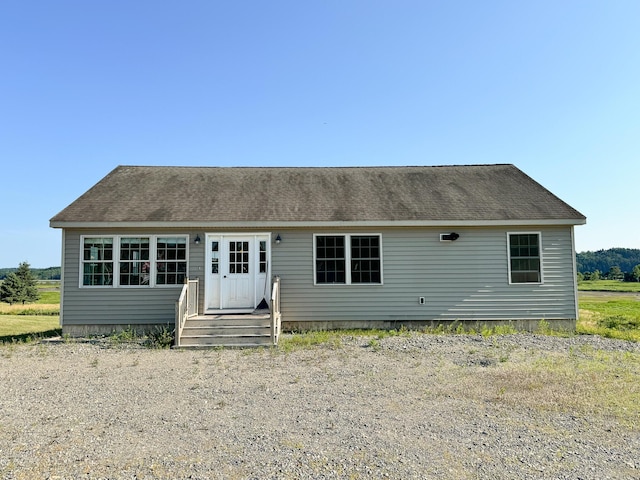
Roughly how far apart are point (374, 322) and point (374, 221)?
2.69 metres

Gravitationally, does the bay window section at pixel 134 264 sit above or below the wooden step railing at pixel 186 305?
above

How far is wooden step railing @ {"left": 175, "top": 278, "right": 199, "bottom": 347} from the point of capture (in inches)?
342

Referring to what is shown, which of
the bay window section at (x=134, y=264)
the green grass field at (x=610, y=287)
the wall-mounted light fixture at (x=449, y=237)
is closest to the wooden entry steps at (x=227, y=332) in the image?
the bay window section at (x=134, y=264)

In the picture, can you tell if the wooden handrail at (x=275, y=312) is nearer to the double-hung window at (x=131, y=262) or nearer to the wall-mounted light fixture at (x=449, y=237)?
the double-hung window at (x=131, y=262)

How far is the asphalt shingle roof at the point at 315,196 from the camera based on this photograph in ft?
34.4

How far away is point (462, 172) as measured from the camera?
1347cm

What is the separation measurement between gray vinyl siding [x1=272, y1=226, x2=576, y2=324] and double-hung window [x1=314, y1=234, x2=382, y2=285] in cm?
17

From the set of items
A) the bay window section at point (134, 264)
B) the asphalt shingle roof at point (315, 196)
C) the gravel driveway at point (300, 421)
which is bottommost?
the gravel driveway at point (300, 421)

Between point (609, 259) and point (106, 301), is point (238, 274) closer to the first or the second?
point (106, 301)

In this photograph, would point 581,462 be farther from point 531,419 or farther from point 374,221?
point 374,221

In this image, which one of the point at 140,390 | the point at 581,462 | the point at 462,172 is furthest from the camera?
the point at 462,172

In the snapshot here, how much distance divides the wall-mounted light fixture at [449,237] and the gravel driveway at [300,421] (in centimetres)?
353

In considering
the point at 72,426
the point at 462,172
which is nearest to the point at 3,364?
the point at 72,426

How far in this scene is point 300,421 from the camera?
4547 mm
